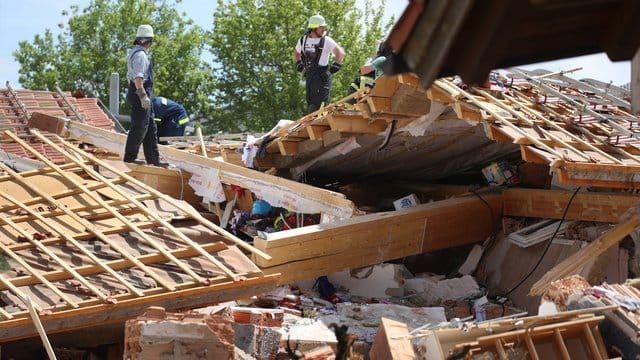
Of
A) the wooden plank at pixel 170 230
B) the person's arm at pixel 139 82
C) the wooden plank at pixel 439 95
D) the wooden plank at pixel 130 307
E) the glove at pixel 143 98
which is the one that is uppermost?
the wooden plank at pixel 439 95

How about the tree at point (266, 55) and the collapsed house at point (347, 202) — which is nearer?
the collapsed house at point (347, 202)

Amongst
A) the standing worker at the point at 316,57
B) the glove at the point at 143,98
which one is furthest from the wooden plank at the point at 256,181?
the standing worker at the point at 316,57

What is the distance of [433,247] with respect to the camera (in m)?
11.7

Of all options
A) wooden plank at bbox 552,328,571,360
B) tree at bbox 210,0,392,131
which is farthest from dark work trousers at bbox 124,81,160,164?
tree at bbox 210,0,392,131

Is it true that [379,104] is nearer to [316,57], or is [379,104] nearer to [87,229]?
[316,57]

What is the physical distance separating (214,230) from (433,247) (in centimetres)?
267

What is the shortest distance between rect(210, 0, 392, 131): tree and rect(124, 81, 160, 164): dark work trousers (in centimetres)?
2761

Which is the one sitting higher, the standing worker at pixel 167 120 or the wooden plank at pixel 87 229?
the standing worker at pixel 167 120

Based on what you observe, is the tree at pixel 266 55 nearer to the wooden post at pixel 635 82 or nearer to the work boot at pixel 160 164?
the work boot at pixel 160 164

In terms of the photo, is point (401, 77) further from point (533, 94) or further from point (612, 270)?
point (612, 270)

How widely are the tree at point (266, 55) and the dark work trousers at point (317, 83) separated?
2609cm

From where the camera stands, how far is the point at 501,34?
121 inches

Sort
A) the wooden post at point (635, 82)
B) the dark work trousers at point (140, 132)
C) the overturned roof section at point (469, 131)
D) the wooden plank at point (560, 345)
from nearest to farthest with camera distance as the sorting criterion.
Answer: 1. the wooden post at point (635, 82)
2. the wooden plank at point (560, 345)
3. the overturned roof section at point (469, 131)
4. the dark work trousers at point (140, 132)

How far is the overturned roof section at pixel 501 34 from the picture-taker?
302cm
